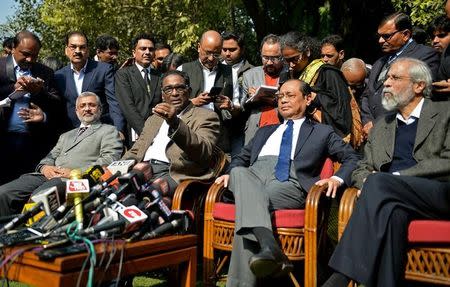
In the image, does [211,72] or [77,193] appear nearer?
[77,193]

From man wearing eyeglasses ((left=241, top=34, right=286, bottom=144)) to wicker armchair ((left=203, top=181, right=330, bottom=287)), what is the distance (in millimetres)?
1156

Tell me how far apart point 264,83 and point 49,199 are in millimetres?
2879

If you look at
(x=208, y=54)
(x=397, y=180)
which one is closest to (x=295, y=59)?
(x=208, y=54)

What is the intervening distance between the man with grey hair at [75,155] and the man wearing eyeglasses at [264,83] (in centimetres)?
136

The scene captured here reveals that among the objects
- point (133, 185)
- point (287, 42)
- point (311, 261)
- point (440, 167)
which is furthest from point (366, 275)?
point (287, 42)

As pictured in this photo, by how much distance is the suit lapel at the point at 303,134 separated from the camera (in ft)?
15.4

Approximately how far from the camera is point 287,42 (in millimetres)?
5371

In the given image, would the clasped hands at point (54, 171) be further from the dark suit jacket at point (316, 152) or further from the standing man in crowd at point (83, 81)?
the dark suit jacket at point (316, 152)

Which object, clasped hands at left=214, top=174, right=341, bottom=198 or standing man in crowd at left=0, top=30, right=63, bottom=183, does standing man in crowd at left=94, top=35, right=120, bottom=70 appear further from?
clasped hands at left=214, top=174, right=341, bottom=198

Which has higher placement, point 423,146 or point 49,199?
point 423,146

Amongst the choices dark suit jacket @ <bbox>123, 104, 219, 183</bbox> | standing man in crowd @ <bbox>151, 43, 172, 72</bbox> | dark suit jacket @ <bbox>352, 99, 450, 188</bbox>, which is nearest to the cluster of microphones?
dark suit jacket @ <bbox>123, 104, 219, 183</bbox>

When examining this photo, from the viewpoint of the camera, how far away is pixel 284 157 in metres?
4.67

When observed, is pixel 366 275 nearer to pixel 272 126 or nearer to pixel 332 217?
pixel 332 217

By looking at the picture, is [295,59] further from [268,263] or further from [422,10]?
[422,10]
